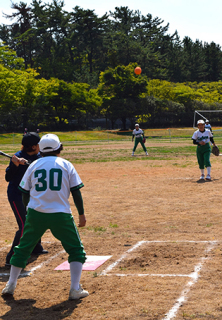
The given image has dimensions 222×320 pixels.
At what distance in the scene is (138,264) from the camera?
229 inches

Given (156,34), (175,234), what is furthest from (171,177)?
(156,34)

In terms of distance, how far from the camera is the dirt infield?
4.29m

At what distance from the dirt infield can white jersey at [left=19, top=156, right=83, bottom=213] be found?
1092 millimetres

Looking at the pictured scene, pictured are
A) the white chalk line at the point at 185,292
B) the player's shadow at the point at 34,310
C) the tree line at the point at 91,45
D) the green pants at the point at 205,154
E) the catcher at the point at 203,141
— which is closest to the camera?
the white chalk line at the point at 185,292

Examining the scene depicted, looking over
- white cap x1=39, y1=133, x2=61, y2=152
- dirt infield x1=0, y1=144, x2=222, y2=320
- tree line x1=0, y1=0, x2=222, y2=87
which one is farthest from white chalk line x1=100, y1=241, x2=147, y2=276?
tree line x1=0, y1=0, x2=222, y2=87

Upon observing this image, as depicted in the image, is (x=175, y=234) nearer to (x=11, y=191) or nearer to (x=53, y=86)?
(x=11, y=191)

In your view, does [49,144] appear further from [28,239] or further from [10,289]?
[10,289]

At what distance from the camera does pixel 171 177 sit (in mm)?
15805

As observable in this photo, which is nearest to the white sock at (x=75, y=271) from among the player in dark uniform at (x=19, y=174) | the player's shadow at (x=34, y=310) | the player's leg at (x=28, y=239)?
the player's shadow at (x=34, y=310)

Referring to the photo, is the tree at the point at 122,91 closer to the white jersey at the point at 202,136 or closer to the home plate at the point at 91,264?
the white jersey at the point at 202,136

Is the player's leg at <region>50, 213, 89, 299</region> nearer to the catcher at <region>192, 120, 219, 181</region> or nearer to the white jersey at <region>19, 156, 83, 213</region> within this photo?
the white jersey at <region>19, 156, 83, 213</region>

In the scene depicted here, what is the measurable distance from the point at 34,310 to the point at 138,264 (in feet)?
6.14

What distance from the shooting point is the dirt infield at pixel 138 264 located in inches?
169

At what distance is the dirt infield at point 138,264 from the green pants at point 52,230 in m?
0.52
